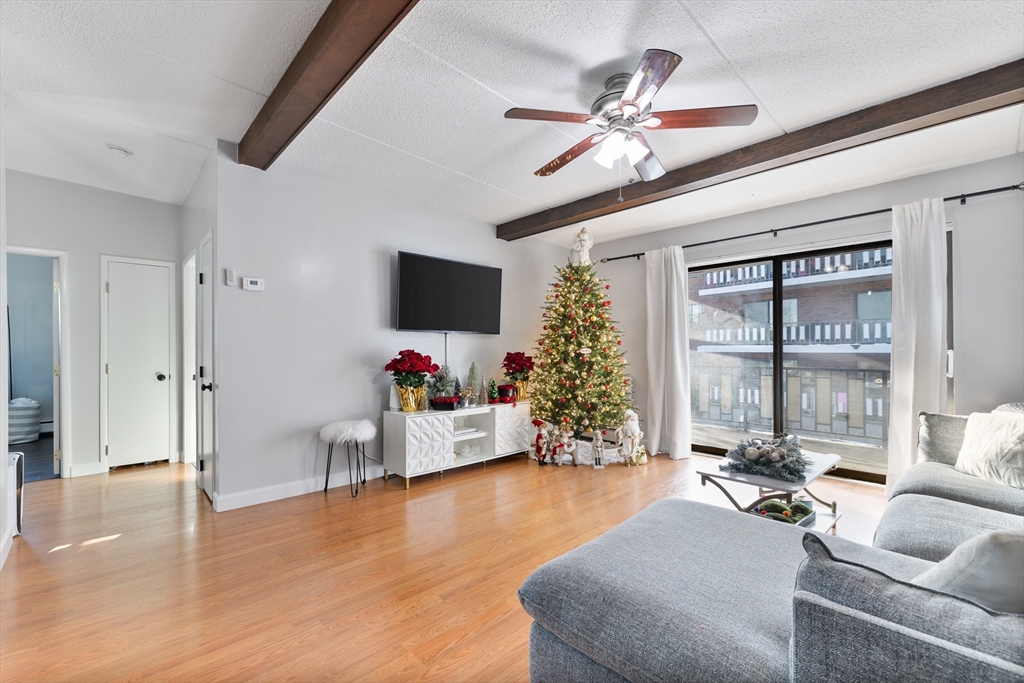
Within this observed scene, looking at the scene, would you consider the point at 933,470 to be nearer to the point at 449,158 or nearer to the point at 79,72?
the point at 449,158

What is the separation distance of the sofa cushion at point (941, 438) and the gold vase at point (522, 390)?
11.0 feet

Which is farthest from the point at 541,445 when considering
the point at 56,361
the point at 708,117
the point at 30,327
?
the point at 30,327

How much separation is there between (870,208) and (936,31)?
213cm

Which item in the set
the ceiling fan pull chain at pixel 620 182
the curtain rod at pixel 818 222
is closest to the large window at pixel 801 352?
the curtain rod at pixel 818 222

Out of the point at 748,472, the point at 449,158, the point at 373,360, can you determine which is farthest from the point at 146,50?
the point at 748,472

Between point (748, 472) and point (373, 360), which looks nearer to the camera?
point (748, 472)

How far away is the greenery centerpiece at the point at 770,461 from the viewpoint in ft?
8.39

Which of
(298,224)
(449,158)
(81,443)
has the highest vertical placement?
(449,158)

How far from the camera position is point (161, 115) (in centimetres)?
287

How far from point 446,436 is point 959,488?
134 inches

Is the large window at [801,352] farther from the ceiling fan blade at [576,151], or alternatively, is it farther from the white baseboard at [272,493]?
the white baseboard at [272,493]

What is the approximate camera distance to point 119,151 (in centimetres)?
338

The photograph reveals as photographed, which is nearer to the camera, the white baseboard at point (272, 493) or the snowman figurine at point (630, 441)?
the white baseboard at point (272, 493)

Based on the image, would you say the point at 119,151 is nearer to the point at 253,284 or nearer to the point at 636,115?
the point at 253,284
